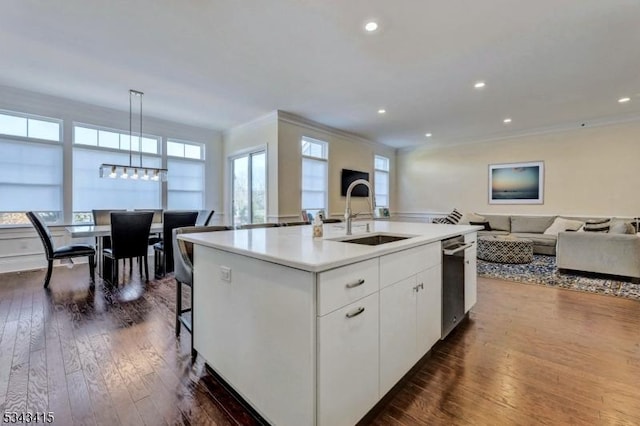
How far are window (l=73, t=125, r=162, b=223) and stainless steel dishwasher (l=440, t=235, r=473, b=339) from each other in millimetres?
5640

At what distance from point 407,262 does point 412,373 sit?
30.0 inches

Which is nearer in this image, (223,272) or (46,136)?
(223,272)

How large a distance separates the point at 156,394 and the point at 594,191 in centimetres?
790

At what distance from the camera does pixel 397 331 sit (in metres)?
1.69

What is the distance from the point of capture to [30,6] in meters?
2.50

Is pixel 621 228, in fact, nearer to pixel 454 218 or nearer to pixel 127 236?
pixel 454 218

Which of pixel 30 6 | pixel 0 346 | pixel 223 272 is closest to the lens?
pixel 223 272

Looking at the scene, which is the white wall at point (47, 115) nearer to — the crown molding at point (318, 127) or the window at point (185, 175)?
the window at point (185, 175)

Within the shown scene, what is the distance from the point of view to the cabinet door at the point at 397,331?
5.18ft

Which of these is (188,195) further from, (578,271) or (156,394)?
(578,271)

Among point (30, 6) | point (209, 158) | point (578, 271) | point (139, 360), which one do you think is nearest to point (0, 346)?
point (139, 360)

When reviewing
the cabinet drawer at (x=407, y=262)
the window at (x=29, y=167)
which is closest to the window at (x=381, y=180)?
the cabinet drawer at (x=407, y=262)

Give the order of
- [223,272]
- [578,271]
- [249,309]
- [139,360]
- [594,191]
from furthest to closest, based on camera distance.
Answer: [594,191], [578,271], [139,360], [223,272], [249,309]

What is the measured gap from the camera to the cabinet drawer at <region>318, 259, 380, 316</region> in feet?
4.00
